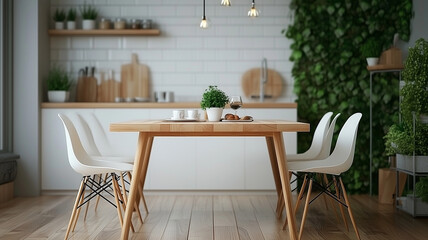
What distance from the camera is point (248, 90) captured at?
628 centimetres

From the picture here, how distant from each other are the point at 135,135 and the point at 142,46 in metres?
1.08

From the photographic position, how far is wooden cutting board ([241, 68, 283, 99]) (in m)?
6.28

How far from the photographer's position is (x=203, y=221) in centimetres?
441

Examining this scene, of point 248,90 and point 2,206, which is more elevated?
point 248,90

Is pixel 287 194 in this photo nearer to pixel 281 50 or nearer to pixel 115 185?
pixel 115 185

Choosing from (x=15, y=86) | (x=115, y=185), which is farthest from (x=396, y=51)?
(x=15, y=86)

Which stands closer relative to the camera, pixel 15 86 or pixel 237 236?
pixel 237 236

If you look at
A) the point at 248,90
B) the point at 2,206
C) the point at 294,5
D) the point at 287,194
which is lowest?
the point at 2,206

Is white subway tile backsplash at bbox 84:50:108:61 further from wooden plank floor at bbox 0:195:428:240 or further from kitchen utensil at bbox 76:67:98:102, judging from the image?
wooden plank floor at bbox 0:195:428:240

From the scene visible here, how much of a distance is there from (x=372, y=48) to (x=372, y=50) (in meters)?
0.03

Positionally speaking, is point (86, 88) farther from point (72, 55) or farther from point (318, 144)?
point (318, 144)

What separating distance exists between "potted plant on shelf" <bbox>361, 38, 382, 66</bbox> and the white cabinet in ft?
3.07

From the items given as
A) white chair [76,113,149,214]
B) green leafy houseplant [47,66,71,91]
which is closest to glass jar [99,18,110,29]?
green leafy houseplant [47,66,71,91]

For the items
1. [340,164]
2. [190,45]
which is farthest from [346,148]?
[190,45]
